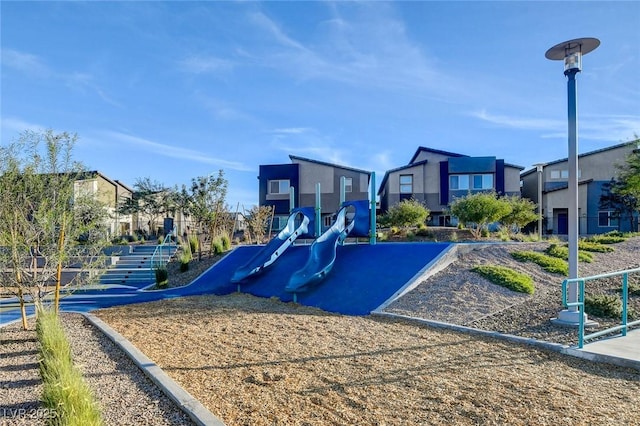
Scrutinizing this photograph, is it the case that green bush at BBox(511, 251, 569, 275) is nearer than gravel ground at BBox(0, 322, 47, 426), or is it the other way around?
gravel ground at BBox(0, 322, 47, 426)

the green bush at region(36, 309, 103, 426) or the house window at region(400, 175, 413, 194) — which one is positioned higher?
the house window at region(400, 175, 413, 194)

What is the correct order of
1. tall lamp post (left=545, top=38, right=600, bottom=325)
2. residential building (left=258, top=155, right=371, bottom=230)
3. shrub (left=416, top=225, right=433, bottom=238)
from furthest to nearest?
residential building (left=258, top=155, right=371, bottom=230) → shrub (left=416, top=225, right=433, bottom=238) → tall lamp post (left=545, top=38, right=600, bottom=325)

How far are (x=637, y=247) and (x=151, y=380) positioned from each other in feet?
53.3

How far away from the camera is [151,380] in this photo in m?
4.72

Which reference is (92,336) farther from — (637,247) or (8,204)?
(637,247)

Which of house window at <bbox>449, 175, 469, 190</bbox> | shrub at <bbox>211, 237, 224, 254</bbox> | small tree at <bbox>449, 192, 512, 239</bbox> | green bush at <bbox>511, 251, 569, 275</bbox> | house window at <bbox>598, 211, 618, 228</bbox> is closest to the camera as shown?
green bush at <bbox>511, 251, 569, 275</bbox>

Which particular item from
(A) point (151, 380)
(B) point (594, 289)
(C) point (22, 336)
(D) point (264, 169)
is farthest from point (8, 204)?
(D) point (264, 169)

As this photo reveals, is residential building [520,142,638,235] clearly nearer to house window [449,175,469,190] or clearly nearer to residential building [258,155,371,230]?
house window [449,175,469,190]

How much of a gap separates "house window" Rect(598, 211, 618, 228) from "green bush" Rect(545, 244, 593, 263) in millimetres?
27225

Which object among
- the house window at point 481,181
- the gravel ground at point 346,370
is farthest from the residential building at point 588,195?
the gravel ground at point 346,370

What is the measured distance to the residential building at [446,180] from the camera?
36.6 meters

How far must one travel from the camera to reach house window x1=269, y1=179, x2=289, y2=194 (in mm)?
38688

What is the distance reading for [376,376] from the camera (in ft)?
16.2

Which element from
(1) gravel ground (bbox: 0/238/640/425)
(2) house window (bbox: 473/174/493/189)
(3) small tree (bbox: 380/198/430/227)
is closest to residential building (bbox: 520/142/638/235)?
(2) house window (bbox: 473/174/493/189)
